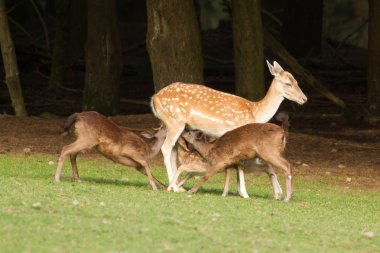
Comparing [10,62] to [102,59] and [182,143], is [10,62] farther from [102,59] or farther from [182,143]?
[182,143]

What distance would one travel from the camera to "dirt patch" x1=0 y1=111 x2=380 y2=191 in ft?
44.6

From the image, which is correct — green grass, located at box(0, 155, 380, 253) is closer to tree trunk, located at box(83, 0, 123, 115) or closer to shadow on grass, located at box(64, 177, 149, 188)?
shadow on grass, located at box(64, 177, 149, 188)

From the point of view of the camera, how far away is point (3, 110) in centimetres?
1977

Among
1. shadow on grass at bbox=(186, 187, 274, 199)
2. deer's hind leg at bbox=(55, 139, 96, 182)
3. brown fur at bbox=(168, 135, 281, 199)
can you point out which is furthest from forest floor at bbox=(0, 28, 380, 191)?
deer's hind leg at bbox=(55, 139, 96, 182)

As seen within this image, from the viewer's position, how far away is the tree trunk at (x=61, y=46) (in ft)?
68.3

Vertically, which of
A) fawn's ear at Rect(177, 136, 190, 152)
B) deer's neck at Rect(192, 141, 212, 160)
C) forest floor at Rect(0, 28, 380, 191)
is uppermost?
deer's neck at Rect(192, 141, 212, 160)

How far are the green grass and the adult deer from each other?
28.0 inches

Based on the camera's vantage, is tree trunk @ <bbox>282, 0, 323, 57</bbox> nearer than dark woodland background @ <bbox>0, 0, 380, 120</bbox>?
No

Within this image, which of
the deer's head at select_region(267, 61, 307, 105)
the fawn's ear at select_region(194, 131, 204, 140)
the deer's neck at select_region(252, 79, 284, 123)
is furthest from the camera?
the deer's head at select_region(267, 61, 307, 105)

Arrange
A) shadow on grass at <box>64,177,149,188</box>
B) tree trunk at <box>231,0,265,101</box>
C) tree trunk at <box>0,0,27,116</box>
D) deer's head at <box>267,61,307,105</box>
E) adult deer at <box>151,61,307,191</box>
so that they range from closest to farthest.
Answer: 1. shadow on grass at <box>64,177,149,188</box>
2. adult deer at <box>151,61,307,191</box>
3. deer's head at <box>267,61,307,105</box>
4. tree trunk at <box>231,0,265,101</box>
5. tree trunk at <box>0,0,27,116</box>

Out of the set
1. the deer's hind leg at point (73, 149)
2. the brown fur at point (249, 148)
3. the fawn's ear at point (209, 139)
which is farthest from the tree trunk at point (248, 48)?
the deer's hind leg at point (73, 149)

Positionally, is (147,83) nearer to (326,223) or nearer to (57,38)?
(57,38)

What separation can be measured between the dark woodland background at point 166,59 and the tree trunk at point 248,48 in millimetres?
15

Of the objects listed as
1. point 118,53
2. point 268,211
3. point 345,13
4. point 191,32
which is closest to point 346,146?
point 191,32
